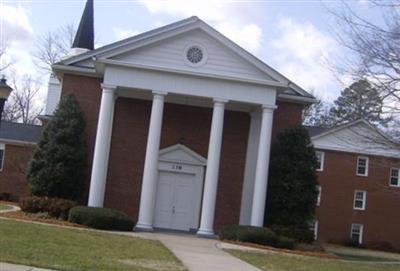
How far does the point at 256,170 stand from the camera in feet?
90.8

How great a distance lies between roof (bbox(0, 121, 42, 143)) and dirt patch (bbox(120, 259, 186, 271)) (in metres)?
29.0

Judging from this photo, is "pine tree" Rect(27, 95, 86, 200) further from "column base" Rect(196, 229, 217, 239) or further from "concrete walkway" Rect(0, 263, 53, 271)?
"concrete walkway" Rect(0, 263, 53, 271)

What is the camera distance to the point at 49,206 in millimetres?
25609

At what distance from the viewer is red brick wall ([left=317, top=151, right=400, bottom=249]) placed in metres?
48.8

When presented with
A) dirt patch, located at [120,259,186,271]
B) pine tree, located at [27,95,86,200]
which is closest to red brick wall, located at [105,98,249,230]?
pine tree, located at [27,95,86,200]

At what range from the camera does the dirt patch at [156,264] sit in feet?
46.6

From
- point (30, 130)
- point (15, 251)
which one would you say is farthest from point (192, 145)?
point (30, 130)

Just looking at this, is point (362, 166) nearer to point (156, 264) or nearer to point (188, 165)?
point (188, 165)

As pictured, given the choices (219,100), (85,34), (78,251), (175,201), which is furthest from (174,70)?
(85,34)

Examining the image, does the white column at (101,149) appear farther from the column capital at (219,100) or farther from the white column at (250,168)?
the white column at (250,168)

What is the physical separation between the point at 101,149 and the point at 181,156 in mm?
4442

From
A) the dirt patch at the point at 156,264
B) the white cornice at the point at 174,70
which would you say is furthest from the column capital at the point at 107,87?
the dirt patch at the point at 156,264

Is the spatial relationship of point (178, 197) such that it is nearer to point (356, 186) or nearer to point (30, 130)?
point (30, 130)

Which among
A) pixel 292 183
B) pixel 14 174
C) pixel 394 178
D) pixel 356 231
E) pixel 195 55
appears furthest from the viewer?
pixel 394 178
